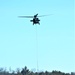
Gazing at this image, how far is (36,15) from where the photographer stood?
8994 centimetres

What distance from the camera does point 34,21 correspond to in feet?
288

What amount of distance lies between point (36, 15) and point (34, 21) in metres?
2.53
